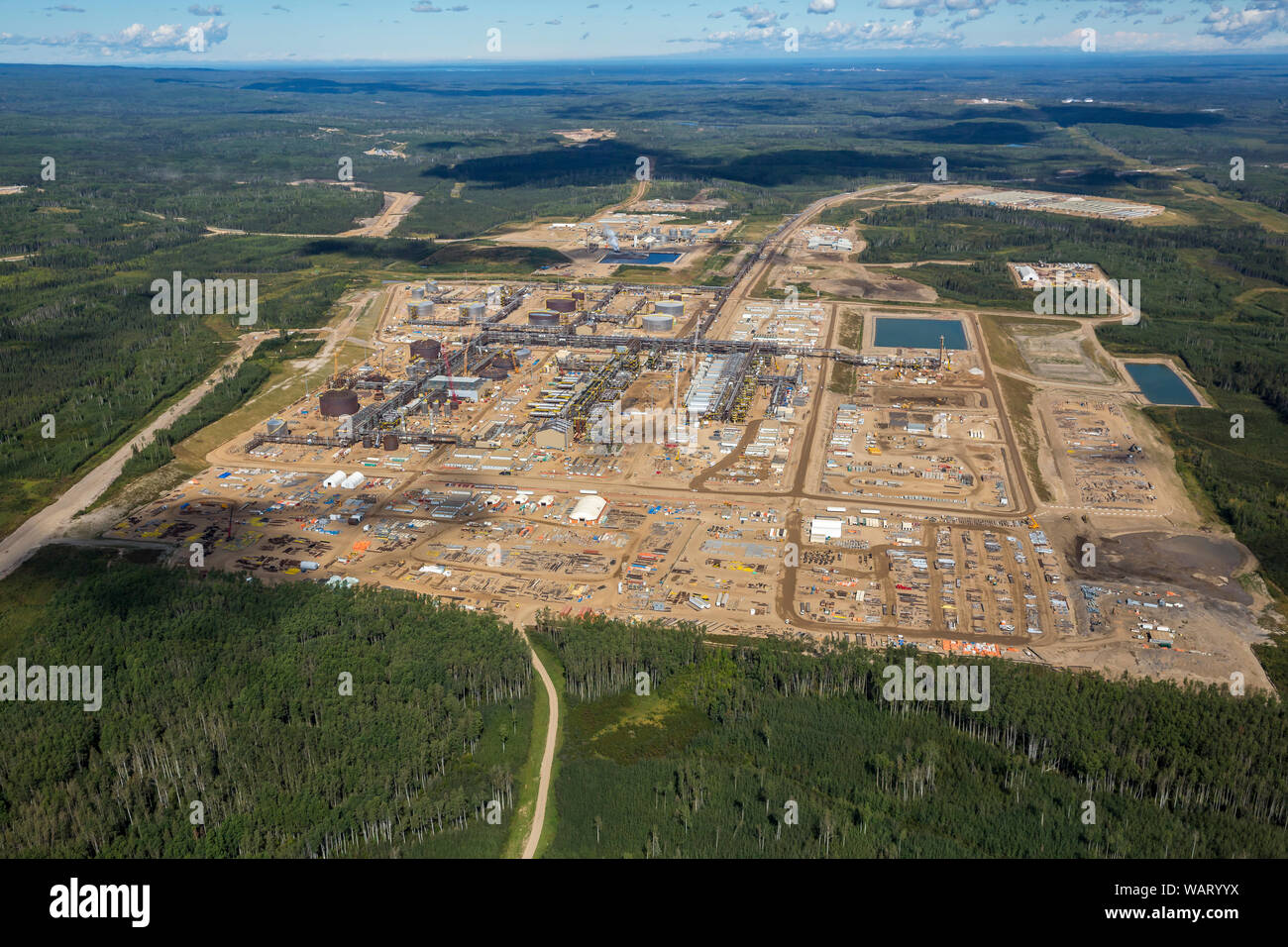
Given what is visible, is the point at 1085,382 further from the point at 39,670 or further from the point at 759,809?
the point at 39,670

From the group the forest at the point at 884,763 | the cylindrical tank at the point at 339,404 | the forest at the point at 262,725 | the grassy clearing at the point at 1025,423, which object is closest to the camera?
the forest at the point at 884,763

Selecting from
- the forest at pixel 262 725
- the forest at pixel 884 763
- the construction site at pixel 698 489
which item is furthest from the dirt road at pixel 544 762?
the construction site at pixel 698 489

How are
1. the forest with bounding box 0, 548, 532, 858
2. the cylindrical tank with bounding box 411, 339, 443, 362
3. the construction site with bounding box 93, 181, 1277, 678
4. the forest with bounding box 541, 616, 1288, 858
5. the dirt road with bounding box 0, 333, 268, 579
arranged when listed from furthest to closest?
the cylindrical tank with bounding box 411, 339, 443, 362
the dirt road with bounding box 0, 333, 268, 579
the construction site with bounding box 93, 181, 1277, 678
the forest with bounding box 0, 548, 532, 858
the forest with bounding box 541, 616, 1288, 858

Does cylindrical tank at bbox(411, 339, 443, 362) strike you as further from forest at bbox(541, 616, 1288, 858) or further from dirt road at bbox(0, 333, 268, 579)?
forest at bbox(541, 616, 1288, 858)

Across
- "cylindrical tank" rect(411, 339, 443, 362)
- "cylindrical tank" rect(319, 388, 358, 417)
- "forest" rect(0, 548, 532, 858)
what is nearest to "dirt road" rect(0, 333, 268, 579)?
"forest" rect(0, 548, 532, 858)

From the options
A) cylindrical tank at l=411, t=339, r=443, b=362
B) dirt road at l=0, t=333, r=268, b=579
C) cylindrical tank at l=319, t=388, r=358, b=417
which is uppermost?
cylindrical tank at l=411, t=339, r=443, b=362

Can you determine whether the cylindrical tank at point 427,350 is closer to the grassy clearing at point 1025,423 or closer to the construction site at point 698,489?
the construction site at point 698,489

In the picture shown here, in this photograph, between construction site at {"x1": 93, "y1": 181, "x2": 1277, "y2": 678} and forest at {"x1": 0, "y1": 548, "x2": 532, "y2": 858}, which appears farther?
construction site at {"x1": 93, "y1": 181, "x2": 1277, "y2": 678}
